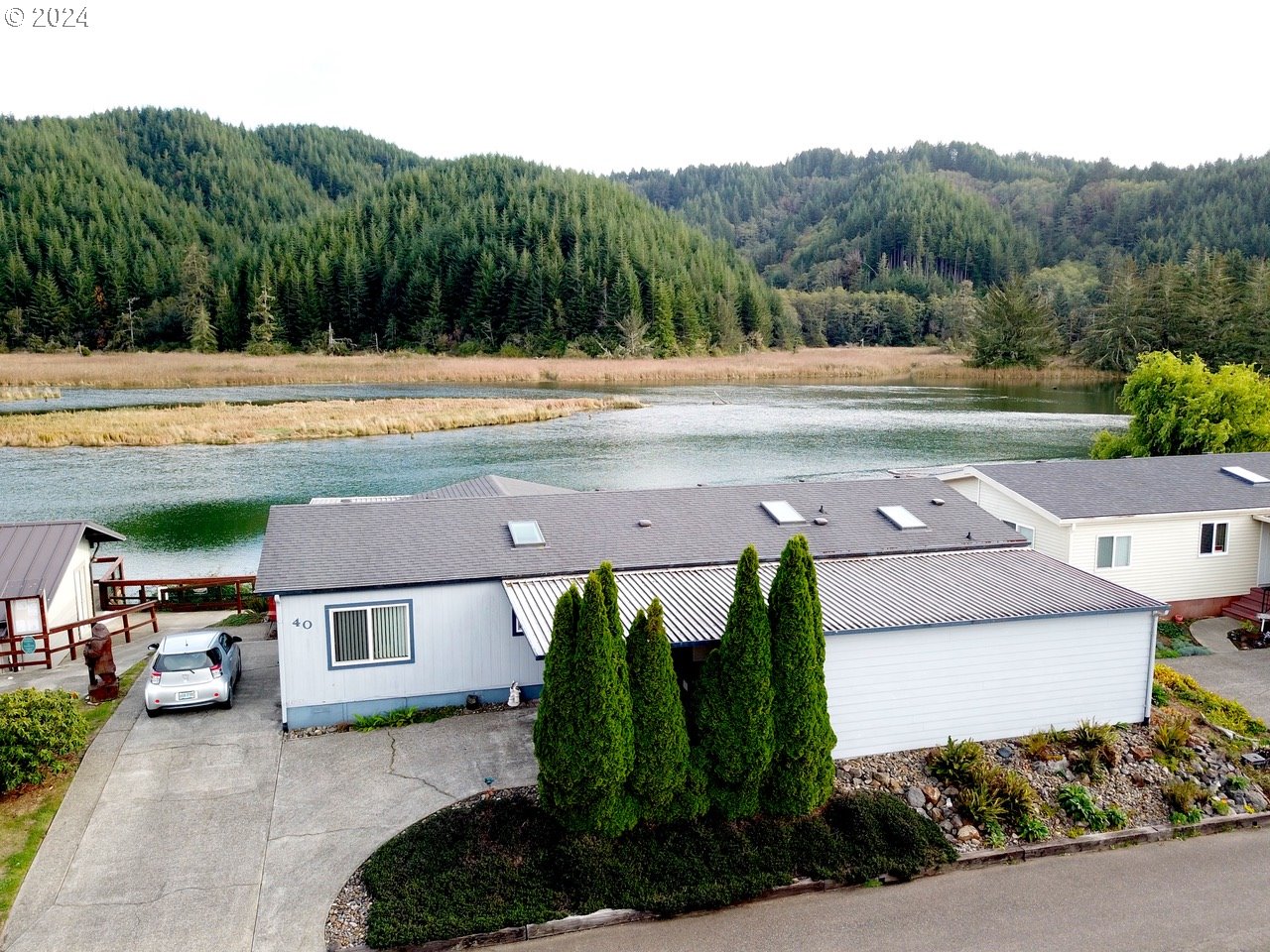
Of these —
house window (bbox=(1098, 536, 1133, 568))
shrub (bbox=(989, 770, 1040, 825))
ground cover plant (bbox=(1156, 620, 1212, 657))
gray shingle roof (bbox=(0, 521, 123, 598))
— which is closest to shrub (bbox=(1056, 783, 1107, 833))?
shrub (bbox=(989, 770, 1040, 825))

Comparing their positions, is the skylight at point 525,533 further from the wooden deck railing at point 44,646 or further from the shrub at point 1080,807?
the shrub at point 1080,807

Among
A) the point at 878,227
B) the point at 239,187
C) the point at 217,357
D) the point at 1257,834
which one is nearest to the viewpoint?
the point at 1257,834

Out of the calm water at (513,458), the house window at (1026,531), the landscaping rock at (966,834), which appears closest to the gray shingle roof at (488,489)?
the calm water at (513,458)

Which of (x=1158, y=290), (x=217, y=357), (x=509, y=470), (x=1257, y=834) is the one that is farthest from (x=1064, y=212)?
(x=1257, y=834)

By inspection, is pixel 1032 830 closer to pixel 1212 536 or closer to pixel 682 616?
pixel 682 616

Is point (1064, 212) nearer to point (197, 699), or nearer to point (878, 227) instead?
point (878, 227)

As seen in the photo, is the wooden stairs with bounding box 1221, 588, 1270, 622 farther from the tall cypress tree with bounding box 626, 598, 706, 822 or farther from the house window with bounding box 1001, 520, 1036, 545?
the tall cypress tree with bounding box 626, 598, 706, 822
